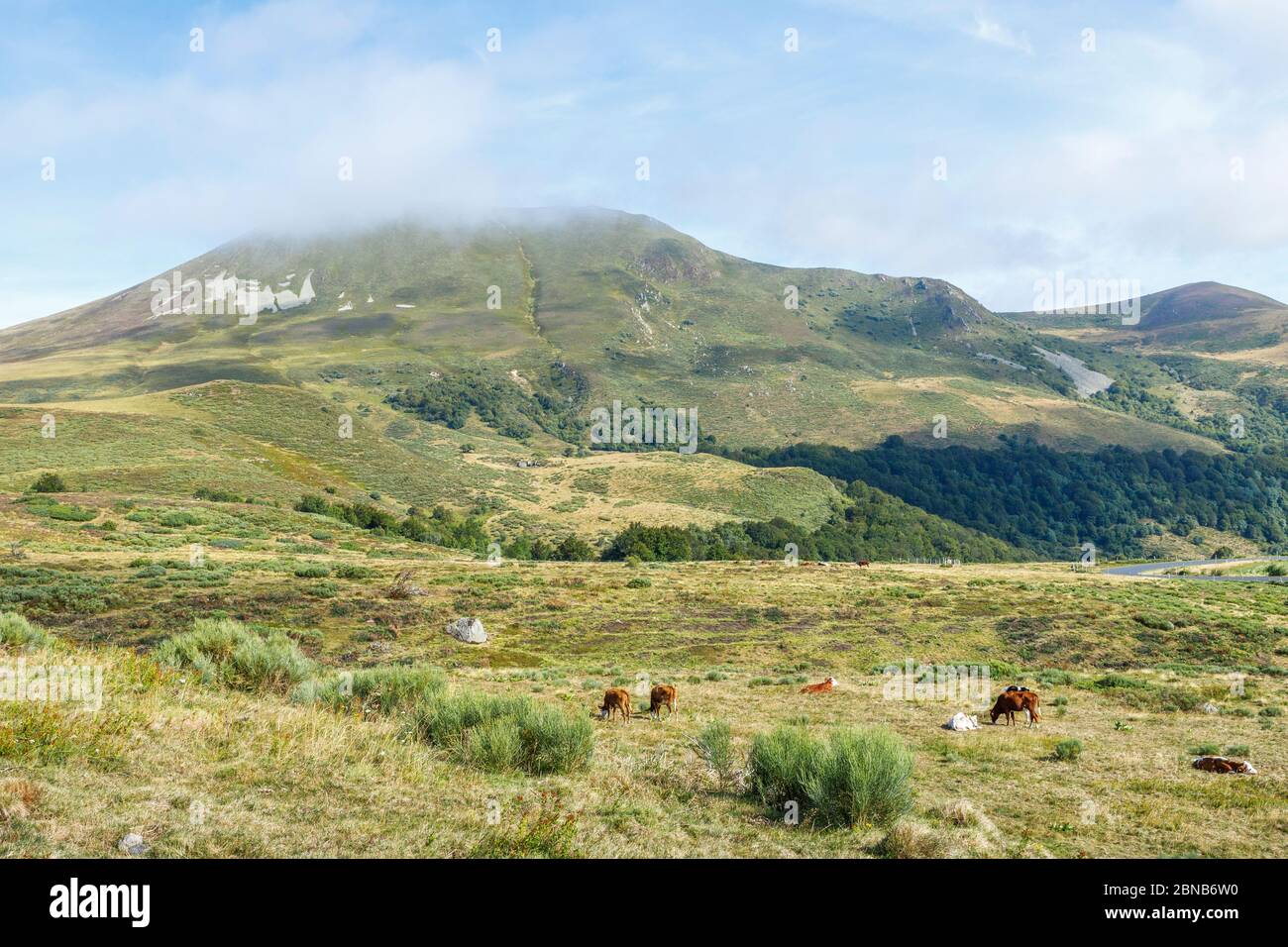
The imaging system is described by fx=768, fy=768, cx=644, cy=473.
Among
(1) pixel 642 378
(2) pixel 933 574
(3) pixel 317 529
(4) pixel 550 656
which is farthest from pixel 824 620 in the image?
(1) pixel 642 378

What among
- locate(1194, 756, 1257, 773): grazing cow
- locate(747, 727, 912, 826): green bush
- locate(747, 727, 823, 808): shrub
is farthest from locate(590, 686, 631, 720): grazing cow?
locate(1194, 756, 1257, 773): grazing cow

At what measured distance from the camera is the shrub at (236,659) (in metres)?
14.5

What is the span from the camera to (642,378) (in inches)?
7707

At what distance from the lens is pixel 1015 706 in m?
17.7

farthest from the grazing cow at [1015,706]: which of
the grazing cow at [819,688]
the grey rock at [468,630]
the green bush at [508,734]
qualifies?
the grey rock at [468,630]

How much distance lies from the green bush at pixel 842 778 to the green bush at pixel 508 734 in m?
2.60

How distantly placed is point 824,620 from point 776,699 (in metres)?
17.8

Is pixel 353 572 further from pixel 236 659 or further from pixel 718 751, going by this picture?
pixel 718 751

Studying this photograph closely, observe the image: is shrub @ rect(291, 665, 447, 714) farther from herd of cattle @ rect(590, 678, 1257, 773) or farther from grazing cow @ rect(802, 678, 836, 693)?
grazing cow @ rect(802, 678, 836, 693)

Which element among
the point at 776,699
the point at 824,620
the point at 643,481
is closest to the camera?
the point at 776,699

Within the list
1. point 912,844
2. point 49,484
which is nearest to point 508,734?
point 912,844

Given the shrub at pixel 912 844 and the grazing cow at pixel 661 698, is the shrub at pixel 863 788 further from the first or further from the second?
the grazing cow at pixel 661 698

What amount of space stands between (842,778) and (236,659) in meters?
11.9
